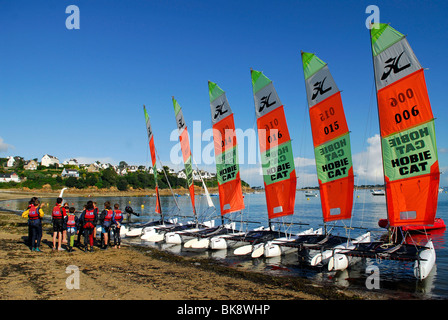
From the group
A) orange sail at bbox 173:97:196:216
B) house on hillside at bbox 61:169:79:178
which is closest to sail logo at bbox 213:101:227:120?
orange sail at bbox 173:97:196:216

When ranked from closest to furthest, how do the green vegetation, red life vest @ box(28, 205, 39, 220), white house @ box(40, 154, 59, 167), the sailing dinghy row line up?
the sailing dinghy row, red life vest @ box(28, 205, 39, 220), the green vegetation, white house @ box(40, 154, 59, 167)

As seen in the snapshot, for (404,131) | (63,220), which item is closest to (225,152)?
(63,220)

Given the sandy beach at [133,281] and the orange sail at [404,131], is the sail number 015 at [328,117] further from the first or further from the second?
the sandy beach at [133,281]

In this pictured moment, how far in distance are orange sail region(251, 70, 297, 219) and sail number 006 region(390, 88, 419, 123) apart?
4.78 m

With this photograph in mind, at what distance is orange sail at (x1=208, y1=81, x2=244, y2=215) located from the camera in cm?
1678

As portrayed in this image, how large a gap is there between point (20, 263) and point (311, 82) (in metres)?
13.3

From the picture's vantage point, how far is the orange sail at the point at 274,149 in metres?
14.7

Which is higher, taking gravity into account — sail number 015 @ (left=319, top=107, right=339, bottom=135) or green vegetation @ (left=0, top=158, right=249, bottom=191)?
green vegetation @ (left=0, top=158, right=249, bottom=191)

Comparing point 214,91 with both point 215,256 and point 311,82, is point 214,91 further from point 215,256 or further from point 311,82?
point 215,256

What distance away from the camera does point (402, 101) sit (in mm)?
10953

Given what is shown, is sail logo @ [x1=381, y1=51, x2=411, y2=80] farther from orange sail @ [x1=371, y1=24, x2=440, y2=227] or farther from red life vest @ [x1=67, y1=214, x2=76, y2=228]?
red life vest @ [x1=67, y1=214, x2=76, y2=228]

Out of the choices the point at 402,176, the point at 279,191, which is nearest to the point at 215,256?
the point at 279,191

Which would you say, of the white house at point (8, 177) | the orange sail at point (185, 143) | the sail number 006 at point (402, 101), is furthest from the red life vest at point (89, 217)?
the white house at point (8, 177)

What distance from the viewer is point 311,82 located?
13.8 metres
